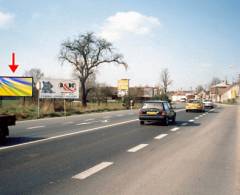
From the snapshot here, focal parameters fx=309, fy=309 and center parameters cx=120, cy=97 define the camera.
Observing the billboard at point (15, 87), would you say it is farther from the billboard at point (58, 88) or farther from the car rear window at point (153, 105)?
the car rear window at point (153, 105)

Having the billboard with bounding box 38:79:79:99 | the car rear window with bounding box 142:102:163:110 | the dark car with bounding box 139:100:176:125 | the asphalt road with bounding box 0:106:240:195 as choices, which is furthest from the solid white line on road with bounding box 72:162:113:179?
the billboard with bounding box 38:79:79:99

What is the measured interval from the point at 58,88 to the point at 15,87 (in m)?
4.86

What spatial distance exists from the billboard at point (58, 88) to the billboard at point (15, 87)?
66.9 inches

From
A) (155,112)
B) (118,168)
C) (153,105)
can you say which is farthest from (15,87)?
(118,168)

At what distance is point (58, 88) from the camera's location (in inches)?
1414

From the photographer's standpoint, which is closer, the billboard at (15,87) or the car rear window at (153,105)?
the car rear window at (153,105)

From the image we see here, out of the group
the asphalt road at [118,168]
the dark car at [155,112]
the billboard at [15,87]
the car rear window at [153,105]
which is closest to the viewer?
the asphalt road at [118,168]

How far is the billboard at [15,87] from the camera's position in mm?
35344

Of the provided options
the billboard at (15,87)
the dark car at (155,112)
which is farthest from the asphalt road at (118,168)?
the billboard at (15,87)

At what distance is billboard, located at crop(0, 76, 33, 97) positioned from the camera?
116 ft

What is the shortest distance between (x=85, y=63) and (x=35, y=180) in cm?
4713

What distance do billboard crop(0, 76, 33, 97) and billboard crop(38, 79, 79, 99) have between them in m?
1.70

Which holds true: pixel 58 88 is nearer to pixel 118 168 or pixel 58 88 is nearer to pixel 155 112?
pixel 155 112

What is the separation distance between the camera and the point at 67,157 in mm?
8203
